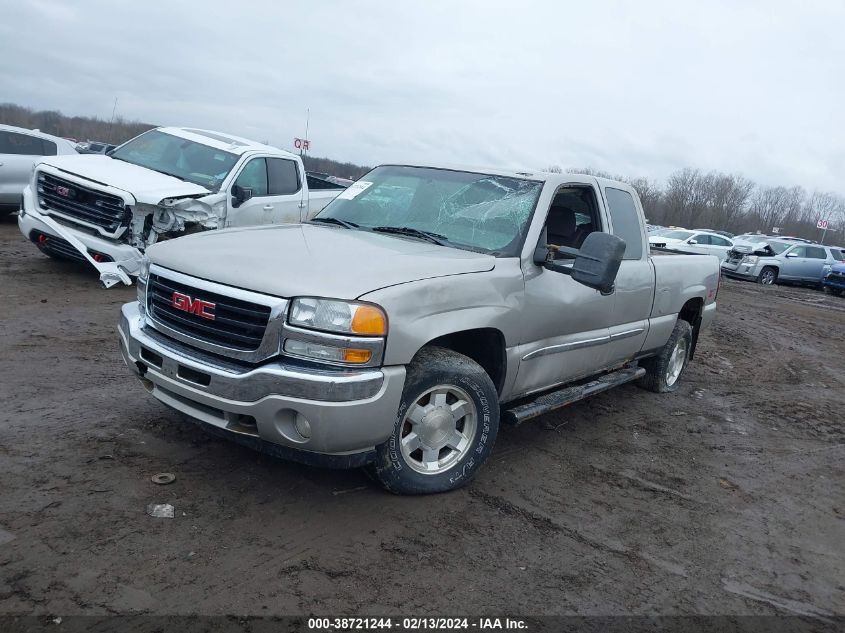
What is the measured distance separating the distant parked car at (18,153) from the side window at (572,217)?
36.2ft

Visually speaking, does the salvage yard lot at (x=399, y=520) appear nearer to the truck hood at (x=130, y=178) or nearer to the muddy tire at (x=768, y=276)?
the truck hood at (x=130, y=178)

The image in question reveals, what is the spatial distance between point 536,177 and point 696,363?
199 inches

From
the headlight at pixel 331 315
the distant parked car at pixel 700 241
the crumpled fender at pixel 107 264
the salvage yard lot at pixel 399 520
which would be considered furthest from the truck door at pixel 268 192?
the distant parked car at pixel 700 241

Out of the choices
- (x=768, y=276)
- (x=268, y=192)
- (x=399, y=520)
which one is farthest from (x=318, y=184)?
(x=768, y=276)

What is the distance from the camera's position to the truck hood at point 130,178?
Answer: 8250 millimetres

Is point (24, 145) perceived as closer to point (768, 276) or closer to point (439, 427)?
point (439, 427)

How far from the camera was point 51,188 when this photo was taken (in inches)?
340

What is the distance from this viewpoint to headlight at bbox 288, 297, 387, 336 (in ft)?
10.8

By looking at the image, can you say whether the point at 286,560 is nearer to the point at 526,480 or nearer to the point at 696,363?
the point at 526,480

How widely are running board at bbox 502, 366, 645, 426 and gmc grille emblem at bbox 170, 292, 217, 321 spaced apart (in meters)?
1.91

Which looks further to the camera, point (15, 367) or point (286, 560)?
point (15, 367)

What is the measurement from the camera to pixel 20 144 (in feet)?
42.7

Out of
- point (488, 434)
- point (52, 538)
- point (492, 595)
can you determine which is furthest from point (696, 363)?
point (52, 538)

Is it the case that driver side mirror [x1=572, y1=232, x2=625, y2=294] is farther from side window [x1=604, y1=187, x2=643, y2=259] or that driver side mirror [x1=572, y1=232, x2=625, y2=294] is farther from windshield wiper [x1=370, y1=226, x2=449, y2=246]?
side window [x1=604, y1=187, x2=643, y2=259]
